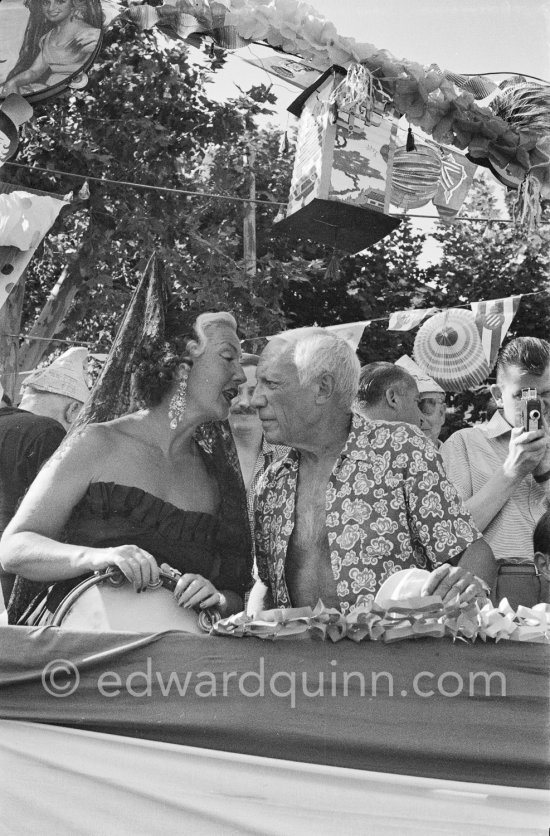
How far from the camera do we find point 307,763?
6.97ft

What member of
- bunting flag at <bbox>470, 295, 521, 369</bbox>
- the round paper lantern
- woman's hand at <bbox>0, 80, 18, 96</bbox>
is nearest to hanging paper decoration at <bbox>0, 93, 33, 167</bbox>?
woman's hand at <bbox>0, 80, 18, 96</bbox>

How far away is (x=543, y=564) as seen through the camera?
358 cm

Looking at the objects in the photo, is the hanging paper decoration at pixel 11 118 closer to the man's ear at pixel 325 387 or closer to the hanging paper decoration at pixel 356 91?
the hanging paper decoration at pixel 356 91

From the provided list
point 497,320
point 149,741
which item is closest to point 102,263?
point 497,320

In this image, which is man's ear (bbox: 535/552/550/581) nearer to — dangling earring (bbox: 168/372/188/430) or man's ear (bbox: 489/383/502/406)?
man's ear (bbox: 489/383/502/406)

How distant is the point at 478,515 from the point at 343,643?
1513mm

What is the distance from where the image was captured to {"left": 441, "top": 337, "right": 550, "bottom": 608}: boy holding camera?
3.55 m

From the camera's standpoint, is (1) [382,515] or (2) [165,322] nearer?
(1) [382,515]

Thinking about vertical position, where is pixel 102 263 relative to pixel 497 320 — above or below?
above

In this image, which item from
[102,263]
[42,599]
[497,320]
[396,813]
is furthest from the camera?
[102,263]

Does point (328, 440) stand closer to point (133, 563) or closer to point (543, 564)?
point (133, 563)

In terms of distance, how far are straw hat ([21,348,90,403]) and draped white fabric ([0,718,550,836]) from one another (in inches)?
101

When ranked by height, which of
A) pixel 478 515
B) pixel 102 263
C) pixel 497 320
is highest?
pixel 102 263

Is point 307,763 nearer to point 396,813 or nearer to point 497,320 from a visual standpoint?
point 396,813
